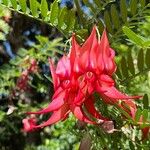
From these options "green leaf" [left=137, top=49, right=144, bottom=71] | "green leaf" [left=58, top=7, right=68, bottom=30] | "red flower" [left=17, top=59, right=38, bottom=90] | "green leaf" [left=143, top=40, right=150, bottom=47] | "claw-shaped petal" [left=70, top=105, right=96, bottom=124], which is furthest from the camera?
"red flower" [left=17, top=59, right=38, bottom=90]

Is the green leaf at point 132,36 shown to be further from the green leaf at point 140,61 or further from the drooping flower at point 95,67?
the green leaf at point 140,61

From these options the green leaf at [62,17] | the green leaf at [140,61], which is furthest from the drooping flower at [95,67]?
the green leaf at [140,61]

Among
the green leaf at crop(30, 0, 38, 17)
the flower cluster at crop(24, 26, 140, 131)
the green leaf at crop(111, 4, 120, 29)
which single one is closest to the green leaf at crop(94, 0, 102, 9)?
the green leaf at crop(111, 4, 120, 29)

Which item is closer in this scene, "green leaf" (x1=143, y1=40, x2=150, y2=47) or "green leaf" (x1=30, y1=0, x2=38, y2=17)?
"green leaf" (x1=143, y1=40, x2=150, y2=47)

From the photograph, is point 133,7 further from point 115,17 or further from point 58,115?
point 58,115

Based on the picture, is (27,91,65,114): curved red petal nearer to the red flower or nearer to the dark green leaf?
the dark green leaf

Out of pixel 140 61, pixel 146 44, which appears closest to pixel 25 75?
pixel 140 61

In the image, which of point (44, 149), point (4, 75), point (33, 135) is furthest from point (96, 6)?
point (33, 135)

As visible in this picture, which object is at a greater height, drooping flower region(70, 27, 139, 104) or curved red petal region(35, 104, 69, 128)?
drooping flower region(70, 27, 139, 104)
